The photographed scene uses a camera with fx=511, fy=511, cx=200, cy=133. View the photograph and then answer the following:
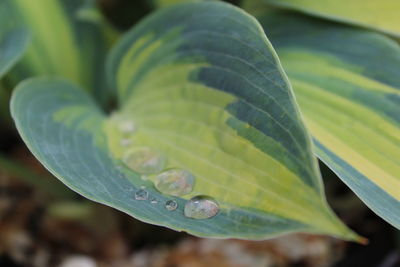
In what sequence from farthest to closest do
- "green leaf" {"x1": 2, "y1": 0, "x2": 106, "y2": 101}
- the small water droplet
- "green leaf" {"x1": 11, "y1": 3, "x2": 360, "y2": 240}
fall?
"green leaf" {"x1": 2, "y1": 0, "x2": 106, "y2": 101} < the small water droplet < "green leaf" {"x1": 11, "y1": 3, "x2": 360, "y2": 240}

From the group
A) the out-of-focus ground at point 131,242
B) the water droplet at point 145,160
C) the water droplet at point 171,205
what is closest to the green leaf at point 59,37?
the out-of-focus ground at point 131,242

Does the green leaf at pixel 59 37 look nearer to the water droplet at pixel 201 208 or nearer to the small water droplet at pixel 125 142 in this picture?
the small water droplet at pixel 125 142

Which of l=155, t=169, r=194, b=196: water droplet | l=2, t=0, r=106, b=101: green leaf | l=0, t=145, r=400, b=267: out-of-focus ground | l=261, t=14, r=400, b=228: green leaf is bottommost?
l=0, t=145, r=400, b=267: out-of-focus ground

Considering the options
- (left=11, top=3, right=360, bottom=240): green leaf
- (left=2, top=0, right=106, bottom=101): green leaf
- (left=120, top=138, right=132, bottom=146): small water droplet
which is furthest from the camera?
(left=2, top=0, right=106, bottom=101): green leaf

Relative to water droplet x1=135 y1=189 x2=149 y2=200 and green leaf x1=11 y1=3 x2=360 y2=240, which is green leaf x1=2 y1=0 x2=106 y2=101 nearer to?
green leaf x1=11 y1=3 x2=360 y2=240

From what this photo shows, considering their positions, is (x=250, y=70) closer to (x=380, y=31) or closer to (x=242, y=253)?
(x=380, y=31)

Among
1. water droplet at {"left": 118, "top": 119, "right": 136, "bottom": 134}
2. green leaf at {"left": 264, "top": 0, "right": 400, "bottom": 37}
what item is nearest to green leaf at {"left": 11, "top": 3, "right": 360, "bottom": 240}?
water droplet at {"left": 118, "top": 119, "right": 136, "bottom": 134}

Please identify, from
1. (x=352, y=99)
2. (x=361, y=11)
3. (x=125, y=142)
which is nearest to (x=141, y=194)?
(x=125, y=142)

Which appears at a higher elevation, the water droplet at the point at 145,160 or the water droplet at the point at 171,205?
the water droplet at the point at 171,205
